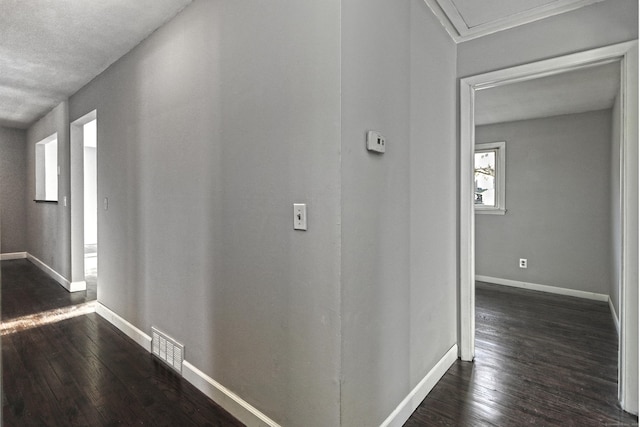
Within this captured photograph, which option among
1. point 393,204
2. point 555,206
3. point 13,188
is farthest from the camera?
point 13,188

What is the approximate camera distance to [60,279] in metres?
4.84


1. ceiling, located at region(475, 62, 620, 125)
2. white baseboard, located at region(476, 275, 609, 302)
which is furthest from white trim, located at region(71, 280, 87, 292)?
white baseboard, located at region(476, 275, 609, 302)

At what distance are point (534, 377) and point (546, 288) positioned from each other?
8.93 ft

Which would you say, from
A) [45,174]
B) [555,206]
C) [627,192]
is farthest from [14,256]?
[555,206]

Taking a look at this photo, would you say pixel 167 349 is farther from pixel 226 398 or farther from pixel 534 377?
pixel 534 377

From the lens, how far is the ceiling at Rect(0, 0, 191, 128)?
93.7 inches

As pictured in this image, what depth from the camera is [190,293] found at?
91.9 inches

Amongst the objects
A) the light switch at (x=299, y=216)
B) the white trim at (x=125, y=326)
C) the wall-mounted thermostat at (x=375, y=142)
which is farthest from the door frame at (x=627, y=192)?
the white trim at (x=125, y=326)

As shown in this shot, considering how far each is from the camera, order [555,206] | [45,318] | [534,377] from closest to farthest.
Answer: [534,377]
[45,318]
[555,206]

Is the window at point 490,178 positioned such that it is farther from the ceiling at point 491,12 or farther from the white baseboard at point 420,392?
the white baseboard at point 420,392

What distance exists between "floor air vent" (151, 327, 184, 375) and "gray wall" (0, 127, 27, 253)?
5.50m

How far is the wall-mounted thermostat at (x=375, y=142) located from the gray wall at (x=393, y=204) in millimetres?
34

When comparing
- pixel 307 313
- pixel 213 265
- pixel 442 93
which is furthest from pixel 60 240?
pixel 442 93

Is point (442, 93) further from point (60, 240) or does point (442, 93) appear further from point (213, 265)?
point (60, 240)
